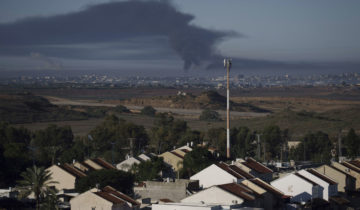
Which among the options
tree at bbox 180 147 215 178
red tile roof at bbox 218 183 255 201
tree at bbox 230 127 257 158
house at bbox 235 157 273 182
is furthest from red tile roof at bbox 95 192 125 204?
tree at bbox 230 127 257 158

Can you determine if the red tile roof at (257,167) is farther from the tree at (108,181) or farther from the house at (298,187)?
the tree at (108,181)

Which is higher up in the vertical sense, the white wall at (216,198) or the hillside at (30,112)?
the white wall at (216,198)

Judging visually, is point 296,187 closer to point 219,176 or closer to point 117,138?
point 219,176

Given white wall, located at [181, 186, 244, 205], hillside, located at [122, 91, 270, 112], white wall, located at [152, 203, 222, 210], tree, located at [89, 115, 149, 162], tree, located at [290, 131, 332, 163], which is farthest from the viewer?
hillside, located at [122, 91, 270, 112]

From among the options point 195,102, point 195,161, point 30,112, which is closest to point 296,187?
point 195,161

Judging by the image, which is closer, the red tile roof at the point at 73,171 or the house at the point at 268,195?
the house at the point at 268,195

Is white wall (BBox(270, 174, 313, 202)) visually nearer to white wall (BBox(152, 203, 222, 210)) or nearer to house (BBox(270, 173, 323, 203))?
house (BBox(270, 173, 323, 203))

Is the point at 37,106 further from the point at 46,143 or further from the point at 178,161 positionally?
the point at 178,161

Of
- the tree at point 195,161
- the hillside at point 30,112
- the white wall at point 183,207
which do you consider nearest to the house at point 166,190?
the white wall at point 183,207
